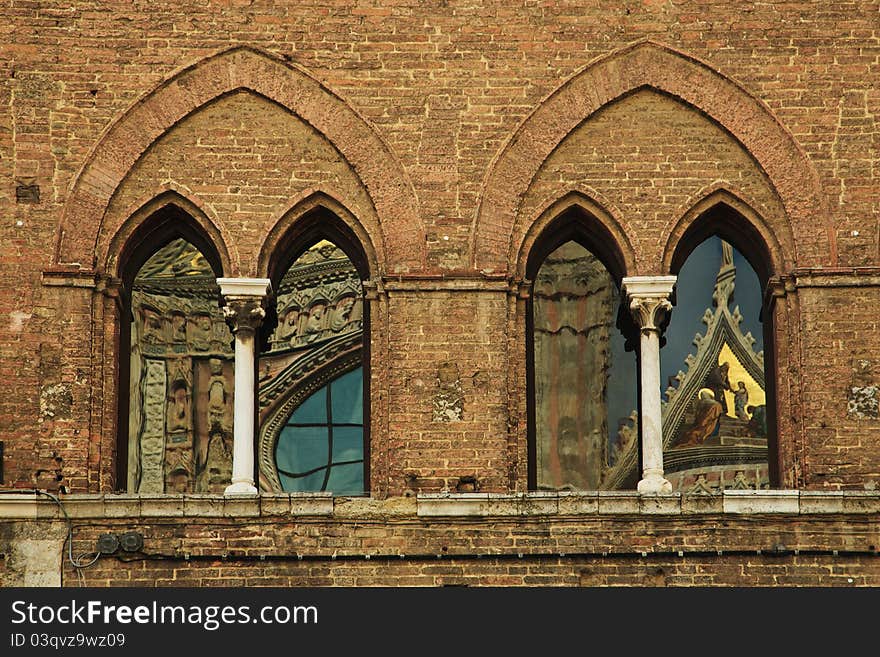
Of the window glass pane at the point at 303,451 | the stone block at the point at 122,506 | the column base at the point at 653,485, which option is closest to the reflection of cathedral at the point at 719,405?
the window glass pane at the point at 303,451

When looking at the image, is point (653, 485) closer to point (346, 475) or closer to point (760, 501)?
point (760, 501)

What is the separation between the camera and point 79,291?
94.8 feet

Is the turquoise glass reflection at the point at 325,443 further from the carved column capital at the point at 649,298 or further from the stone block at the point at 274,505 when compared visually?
the stone block at the point at 274,505

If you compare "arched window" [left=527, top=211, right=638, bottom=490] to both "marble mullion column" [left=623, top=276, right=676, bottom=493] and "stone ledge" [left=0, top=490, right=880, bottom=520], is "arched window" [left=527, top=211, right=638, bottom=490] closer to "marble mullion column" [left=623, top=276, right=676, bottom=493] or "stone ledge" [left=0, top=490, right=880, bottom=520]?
"marble mullion column" [left=623, top=276, right=676, bottom=493]

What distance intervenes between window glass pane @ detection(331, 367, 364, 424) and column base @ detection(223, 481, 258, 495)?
10850mm

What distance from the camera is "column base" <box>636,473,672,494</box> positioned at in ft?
93.0

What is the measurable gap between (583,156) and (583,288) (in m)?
10.7

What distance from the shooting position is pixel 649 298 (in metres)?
29.1

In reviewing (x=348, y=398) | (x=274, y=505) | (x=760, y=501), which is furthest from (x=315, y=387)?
(x=760, y=501)

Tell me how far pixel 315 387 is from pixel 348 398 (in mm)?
449

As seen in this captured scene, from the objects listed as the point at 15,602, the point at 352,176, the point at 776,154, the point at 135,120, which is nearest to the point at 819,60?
the point at 776,154

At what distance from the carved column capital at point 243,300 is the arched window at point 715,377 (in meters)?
11.0

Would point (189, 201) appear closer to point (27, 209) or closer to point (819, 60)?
point (27, 209)

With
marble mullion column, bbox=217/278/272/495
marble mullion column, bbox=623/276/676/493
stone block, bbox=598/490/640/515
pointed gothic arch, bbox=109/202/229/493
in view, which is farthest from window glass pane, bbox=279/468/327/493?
stone block, bbox=598/490/640/515
